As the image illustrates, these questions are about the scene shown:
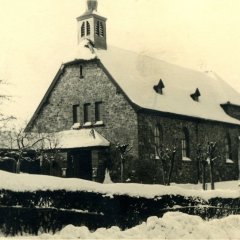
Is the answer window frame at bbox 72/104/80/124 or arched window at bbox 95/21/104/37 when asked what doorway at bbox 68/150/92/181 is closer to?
window frame at bbox 72/104/80/124

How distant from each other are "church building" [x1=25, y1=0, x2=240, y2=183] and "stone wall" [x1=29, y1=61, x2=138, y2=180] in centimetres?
6

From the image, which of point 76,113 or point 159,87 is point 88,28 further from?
point 159,87

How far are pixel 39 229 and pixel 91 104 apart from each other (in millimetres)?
22359

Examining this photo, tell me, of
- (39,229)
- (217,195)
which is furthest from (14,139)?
(39,229)

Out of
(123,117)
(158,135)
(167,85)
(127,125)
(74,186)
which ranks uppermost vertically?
(167,85)

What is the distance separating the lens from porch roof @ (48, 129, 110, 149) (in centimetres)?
3375

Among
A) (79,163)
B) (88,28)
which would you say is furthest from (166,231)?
(88,28)

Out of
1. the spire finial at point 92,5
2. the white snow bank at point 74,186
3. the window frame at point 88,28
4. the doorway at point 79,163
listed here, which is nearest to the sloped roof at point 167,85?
the window frame at point 88,28

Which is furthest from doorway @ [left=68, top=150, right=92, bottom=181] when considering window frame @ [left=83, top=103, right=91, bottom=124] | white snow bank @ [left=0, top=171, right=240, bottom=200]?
white snow bank @ [left=0, top=171, right=240, bottom=200]

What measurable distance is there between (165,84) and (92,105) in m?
6.34

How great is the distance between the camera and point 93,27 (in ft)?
123

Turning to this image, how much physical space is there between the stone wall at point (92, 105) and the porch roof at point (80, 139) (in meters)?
0.73

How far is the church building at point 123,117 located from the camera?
3378cm

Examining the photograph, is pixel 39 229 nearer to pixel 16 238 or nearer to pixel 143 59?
pixel 16 238
